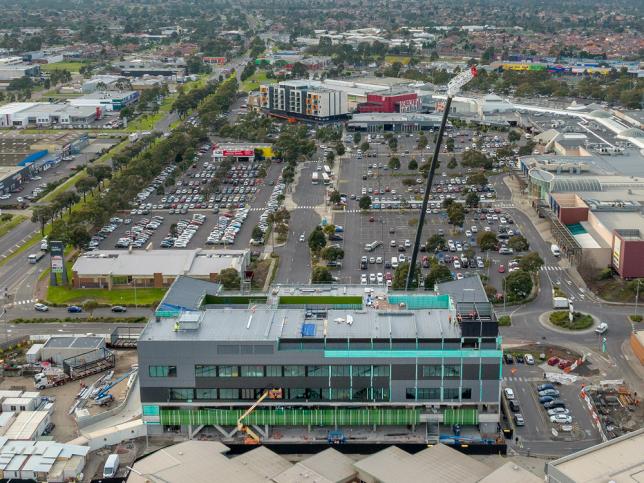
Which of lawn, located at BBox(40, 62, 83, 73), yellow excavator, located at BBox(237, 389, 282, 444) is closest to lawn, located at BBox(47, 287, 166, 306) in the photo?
yellow excavator, located at BBox(237, 389, 282, 444)

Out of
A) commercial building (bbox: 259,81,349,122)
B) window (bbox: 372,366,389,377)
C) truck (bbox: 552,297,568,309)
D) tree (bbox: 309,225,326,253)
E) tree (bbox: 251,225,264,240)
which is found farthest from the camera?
commercial building (bbox: 259,81,349,122)

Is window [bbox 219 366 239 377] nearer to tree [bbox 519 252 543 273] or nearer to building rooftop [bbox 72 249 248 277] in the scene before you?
building rooftop [bbox 72 249 248 277]

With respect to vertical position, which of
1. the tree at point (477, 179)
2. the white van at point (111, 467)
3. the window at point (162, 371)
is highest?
the window at point (162, 371)

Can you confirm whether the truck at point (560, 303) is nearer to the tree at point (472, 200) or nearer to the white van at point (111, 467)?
the tree at point (472, 200)

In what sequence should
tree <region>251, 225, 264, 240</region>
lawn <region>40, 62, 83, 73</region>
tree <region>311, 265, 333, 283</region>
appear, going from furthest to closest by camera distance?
lawn <region>40, 62, 83, 73</region>
tree <region>251, 225, 264, 240</region>
tree <region>311, 265, 333, 283</region>

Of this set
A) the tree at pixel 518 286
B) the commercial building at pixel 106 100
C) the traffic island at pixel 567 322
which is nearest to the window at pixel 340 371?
the traffic island at pixel 567 322

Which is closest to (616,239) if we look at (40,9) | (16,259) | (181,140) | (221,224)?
(221,224)

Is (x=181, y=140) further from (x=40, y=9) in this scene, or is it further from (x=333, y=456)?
(x=40, y=9)
